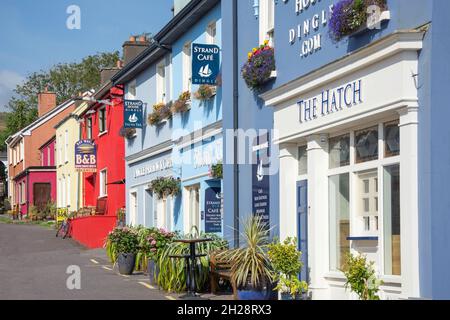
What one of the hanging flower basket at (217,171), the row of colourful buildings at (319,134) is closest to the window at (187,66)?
the row of colourful buildings at (319,134)

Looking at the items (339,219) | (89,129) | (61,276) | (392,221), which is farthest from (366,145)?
(89,129)

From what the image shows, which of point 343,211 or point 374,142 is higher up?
point 374,142

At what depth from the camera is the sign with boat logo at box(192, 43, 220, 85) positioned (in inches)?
703

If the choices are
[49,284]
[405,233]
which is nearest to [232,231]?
[49,284]

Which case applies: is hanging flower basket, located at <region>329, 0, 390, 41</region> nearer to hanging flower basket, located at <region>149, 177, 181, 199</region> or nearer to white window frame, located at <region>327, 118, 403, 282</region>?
white window frame, located at <region>327, 118, 403, 282</region>

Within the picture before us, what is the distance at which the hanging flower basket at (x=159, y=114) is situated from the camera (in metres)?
22.1

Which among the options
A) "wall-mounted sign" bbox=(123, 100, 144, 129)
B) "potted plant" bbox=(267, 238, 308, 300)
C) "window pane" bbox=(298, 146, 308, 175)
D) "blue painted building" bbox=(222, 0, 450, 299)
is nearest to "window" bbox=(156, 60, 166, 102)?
"wall-mounted sign" bbox=(123, 100, 144, 129)

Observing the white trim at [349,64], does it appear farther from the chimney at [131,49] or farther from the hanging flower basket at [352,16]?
the chimney at [131,49]

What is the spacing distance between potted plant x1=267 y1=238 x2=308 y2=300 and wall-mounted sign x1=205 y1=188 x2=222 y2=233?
569 centimetres

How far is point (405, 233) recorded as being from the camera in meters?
9.79

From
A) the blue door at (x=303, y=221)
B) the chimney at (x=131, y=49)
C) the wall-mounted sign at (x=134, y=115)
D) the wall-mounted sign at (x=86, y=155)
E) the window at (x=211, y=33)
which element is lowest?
the blue door at (x=303, y=221)

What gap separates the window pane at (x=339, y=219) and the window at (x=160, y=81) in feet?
39.4
